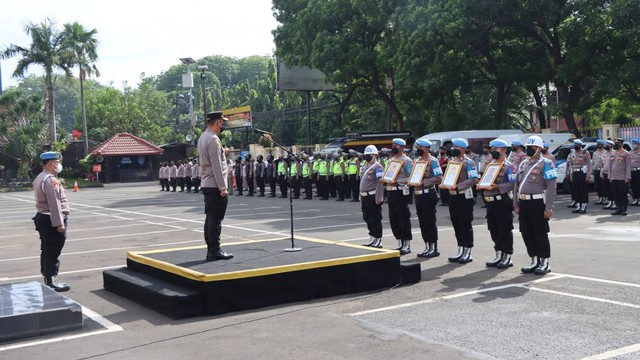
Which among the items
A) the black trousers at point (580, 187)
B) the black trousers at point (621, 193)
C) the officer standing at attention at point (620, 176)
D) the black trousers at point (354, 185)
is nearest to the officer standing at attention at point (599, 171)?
the black trousers at point (580, 187)

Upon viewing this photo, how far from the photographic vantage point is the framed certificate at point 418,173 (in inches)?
467

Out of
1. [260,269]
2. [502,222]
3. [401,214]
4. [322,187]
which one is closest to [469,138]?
[322,187]

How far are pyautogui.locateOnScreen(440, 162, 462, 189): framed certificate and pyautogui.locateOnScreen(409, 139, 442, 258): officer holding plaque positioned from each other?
1.11 feet

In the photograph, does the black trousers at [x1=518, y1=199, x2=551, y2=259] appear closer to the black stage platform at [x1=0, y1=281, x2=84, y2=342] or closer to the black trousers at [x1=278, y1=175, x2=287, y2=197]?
the black stage platform at [x1=0, y1=281, x2=84, y2=342]

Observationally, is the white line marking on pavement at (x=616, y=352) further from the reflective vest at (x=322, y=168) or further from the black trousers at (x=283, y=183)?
the black trousers at (x=283, y=183)

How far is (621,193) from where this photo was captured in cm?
1830

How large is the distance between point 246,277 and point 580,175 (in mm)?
14212

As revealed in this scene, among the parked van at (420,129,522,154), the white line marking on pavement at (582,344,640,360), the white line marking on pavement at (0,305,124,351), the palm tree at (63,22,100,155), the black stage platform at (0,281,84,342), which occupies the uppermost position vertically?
the palm tree at (63,22,100,155)

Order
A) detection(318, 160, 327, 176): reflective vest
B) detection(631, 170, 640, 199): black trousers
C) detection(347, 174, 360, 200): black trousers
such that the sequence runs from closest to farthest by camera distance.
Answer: detection(631, 170, 640, 199): black trousers, detection(347, 174, 360, 200): black trousers, detection(318, 160, 327, 176): reflective vest

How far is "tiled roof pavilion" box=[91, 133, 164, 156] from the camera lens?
183 ft

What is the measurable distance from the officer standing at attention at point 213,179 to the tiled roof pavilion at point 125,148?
4869 centimetres

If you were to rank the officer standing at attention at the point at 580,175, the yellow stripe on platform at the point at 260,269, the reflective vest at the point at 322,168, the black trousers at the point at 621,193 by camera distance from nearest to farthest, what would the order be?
the yellow stripe on platform at the point at 260,269
the black trousers at the point at 621,193
the officer standing at attention at the point at 580,175
the reflective vest at the point at 322,168

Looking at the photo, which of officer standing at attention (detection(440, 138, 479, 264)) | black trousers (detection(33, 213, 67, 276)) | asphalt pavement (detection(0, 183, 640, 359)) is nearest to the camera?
asphalt pavement (detection(0, 183, 640, 359))

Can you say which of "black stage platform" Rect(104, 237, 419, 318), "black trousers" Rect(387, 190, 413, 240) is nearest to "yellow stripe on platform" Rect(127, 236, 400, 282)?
"black stage platform" Rect(104, 237, 419, 318)
